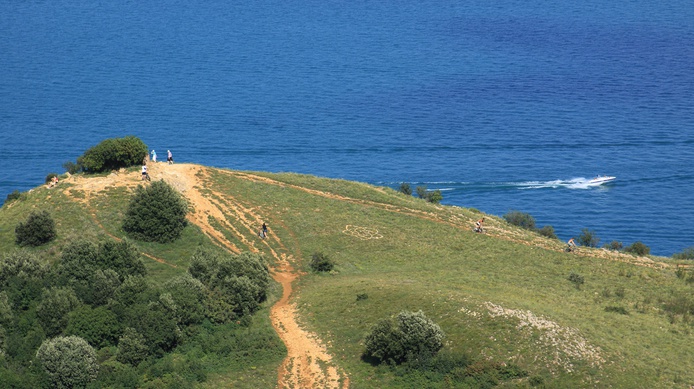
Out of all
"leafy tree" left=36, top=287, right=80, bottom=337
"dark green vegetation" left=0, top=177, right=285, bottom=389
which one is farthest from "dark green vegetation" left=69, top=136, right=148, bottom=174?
"leafy tree" left=36, top=287, right=80, bottom=337

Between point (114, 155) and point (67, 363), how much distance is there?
38.1m

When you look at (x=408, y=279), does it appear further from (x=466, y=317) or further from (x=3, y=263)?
(x=3, y=263)

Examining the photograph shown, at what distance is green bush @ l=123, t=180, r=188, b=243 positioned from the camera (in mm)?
83875

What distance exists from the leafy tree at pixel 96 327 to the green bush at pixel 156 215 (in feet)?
59.8

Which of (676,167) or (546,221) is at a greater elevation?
(676,167)

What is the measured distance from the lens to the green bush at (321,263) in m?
81.4

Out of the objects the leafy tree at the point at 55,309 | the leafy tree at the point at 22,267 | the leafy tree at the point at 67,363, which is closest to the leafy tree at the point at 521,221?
the leafy tree at the point at 22,267

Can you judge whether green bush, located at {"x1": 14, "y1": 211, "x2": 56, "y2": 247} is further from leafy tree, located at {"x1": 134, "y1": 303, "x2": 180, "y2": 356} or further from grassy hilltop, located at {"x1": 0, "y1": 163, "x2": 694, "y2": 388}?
leafy tree, located at {"x1": 134, "y1": 303, "x2": 180, "y2": 356}

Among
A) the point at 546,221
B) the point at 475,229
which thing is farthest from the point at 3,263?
the point at 546,221

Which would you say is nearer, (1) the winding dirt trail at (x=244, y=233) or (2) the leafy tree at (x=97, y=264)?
(1) the winding dirt trail at (x=244, y=233)

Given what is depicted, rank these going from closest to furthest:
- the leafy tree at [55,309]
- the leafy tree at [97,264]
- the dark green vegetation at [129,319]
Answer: the dark green vegetation at [129,319] < the leafy tree at [55,309] < the leafy tree at [97,264]

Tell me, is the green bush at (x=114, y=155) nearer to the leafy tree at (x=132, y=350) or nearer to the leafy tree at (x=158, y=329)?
the leafy tree at (x=158, y=329)

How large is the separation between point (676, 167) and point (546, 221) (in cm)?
3601

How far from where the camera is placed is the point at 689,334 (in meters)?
66.2
